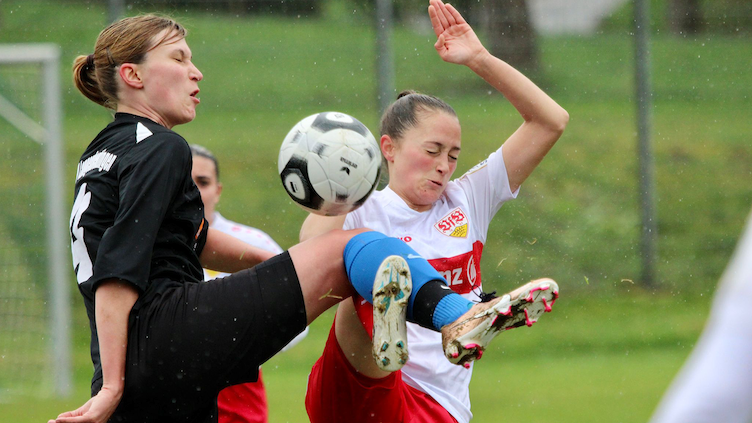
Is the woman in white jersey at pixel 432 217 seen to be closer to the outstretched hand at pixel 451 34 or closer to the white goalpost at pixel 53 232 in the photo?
the outstretched hand at pixel 451 34

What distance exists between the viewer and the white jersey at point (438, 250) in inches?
142

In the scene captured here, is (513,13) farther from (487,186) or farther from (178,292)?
(178,292)

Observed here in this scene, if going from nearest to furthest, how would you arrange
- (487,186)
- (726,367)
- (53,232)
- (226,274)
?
(726,367)
(487,186)
(226,274)
(53,232)

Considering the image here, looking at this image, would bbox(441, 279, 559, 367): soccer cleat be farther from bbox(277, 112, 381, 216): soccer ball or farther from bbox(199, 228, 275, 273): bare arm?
bbox(199, 228, 275, 273): bare arm

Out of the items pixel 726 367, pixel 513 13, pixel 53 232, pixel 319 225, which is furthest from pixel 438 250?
pixel 513 13

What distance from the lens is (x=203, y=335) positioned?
2984 mm

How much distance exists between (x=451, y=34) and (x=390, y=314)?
1438 millimetres

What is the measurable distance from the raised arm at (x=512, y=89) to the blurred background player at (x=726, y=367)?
234 centimetres

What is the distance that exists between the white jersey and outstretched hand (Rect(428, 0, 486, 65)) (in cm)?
52

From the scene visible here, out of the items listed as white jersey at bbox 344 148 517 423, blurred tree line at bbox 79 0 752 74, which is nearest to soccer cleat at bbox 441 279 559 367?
white jersey at bbox 344 148 517 423

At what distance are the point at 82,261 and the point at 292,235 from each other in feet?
20.6

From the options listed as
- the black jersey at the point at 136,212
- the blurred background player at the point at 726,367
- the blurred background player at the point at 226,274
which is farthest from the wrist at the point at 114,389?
the blurred background player at the point at 726,367

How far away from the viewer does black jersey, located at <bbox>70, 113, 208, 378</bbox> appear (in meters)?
2.96

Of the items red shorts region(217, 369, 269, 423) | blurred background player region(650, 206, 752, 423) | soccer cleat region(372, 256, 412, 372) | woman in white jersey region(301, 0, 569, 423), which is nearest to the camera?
blurred background player region(650, 206, 752, 423)
